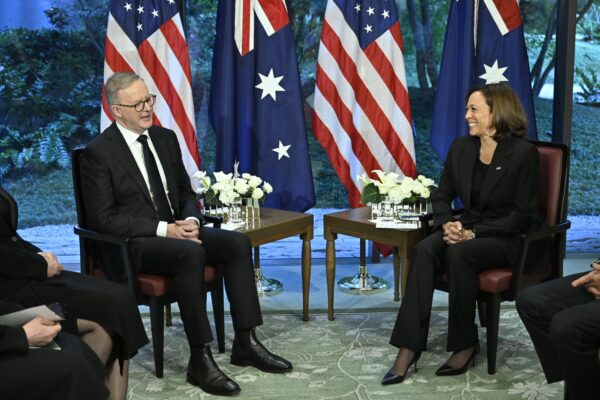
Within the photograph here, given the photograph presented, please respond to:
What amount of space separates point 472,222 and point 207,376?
1.50 metres

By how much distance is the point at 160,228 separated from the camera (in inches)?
155

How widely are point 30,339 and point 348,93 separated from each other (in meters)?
3.27

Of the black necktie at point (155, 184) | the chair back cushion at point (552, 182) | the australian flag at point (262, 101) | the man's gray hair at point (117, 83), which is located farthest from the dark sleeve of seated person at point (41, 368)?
the australian flag at point (262, 101)

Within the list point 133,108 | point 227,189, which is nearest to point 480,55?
point 227,189

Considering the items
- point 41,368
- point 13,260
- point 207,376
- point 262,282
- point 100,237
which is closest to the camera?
point 41,368

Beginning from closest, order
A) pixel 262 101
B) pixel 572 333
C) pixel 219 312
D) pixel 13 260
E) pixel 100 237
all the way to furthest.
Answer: pixel 572 333
pixel 13 260
pixel 100 237
pixel 219 312
pixel 262 101

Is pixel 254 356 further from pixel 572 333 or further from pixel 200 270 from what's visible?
pixel 572 333

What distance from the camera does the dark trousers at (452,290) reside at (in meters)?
3.83

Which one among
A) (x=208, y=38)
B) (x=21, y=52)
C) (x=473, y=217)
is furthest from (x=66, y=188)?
(x=473, y=217)

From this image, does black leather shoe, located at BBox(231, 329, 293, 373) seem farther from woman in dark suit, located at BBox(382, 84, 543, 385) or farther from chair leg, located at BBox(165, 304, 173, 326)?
chair leg, located at BBox(165, 304, 173, 326)

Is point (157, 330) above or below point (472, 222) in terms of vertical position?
below

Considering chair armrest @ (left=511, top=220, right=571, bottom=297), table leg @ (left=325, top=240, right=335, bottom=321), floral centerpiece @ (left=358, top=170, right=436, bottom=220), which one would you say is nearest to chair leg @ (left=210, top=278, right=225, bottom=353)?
table leg @ (left=325, top=240, right=335, bottom=321)

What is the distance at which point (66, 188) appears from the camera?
6.95 meters

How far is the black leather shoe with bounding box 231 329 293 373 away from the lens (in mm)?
3938
